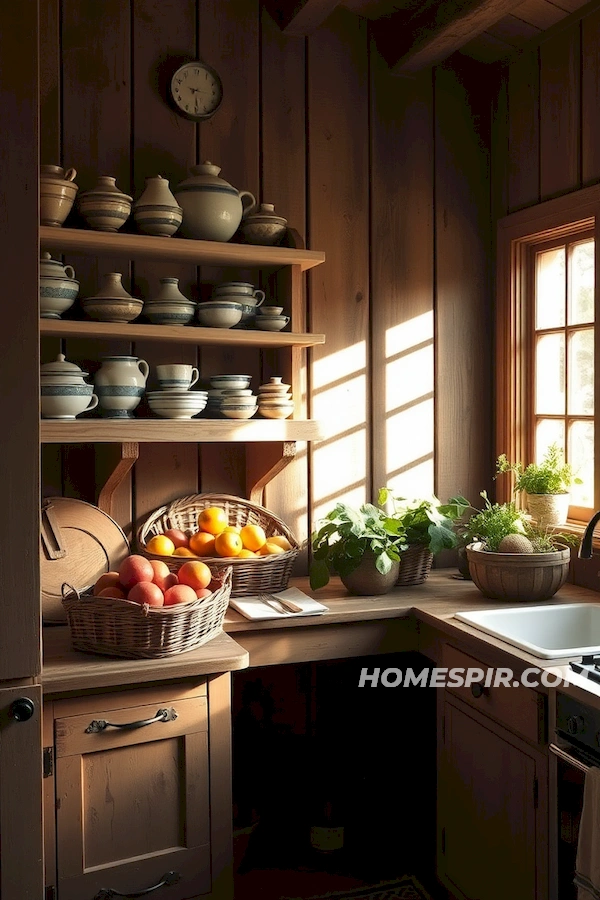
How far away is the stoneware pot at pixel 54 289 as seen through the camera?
2.51 meters

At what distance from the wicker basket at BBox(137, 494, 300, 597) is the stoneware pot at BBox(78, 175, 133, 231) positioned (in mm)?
870

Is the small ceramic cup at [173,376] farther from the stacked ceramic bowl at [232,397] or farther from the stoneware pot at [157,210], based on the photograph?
the stoneware pot at [157,210]

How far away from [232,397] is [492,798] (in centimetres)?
130

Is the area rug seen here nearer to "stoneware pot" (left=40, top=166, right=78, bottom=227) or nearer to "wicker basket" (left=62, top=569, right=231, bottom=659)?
"wicker basket" (left=62, top=569, right=231, bottom=659)

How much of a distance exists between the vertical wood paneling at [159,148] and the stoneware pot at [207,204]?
7.2 inches

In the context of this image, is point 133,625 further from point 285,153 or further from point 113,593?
point 285,153

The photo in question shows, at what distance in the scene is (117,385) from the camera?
2564mm

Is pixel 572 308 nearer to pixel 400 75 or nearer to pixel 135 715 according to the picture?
pixel 400 75

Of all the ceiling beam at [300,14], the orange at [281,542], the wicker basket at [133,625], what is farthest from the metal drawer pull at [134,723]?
the ceiling beam at [300,14]

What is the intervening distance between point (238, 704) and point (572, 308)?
1.71 m

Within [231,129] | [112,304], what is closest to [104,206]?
[112,304]

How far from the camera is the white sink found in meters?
2.46

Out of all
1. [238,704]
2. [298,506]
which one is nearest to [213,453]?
[298,506]

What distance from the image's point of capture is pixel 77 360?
2746mm
